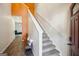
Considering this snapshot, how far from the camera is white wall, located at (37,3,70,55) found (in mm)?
2471

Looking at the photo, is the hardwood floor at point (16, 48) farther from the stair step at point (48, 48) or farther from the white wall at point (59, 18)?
the white wall at point (59, 18)

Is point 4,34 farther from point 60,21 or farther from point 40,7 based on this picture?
point 60,21

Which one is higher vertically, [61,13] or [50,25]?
[61,13]

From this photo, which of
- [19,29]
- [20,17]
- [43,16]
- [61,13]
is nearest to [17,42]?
[19,29]

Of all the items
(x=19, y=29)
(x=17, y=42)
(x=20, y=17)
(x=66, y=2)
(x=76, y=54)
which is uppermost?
(x=66, y=2)

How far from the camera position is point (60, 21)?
8.13 ft

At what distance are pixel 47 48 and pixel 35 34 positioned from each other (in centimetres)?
25

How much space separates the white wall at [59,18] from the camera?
2471 mm

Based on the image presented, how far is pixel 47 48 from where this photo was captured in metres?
2.48

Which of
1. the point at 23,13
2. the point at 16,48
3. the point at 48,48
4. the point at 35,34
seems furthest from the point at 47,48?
the point at 23,13

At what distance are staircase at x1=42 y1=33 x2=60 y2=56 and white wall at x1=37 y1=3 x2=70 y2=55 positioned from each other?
3.0 inches

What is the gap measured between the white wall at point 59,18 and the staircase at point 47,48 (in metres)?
0.08

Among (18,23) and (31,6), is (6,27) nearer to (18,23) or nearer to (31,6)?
(18,23)

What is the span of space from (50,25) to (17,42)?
0.50m
